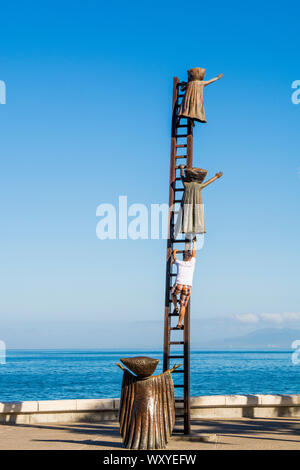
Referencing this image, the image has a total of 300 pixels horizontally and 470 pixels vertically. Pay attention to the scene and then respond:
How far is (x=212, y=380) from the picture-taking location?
73062mm

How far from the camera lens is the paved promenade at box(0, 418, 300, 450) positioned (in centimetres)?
1028

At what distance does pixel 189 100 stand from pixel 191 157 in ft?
4.17

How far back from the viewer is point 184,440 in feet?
35.2

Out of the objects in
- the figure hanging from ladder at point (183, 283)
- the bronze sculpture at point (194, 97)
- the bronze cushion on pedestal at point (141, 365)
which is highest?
the bronze sculpture at point (194, 97)

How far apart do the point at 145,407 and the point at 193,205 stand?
14.5ft

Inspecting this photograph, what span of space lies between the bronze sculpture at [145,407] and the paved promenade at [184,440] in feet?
1.64

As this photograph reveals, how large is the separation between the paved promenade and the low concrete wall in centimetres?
31

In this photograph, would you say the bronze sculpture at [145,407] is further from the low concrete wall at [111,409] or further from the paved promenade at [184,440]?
the low concrete wall at [111,409]

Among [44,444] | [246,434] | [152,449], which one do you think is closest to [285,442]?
[246,434]

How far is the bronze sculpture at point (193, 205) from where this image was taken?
1209cm

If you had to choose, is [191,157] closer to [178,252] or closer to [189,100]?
[189,100]

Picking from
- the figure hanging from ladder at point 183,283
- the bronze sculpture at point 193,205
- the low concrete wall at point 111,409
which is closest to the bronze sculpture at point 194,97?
the bronze sculpture at point 193,205
